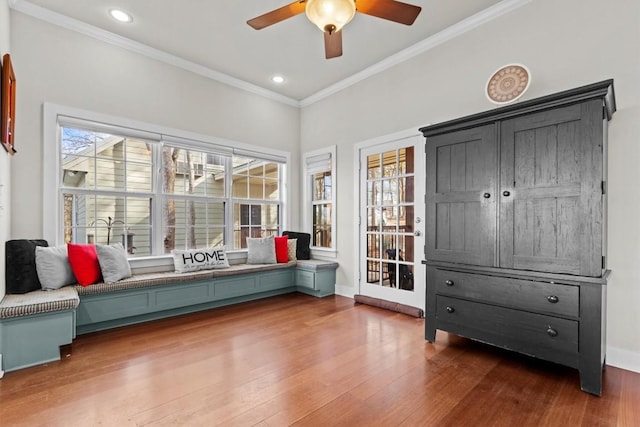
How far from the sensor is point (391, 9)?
7.02 ft

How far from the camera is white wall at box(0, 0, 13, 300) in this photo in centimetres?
247

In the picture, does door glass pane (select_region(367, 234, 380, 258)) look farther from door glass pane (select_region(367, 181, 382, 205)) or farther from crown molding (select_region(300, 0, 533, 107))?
crown molding (select_region(300, 0, 533, 107))

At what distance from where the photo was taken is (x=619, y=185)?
2395 millimetres

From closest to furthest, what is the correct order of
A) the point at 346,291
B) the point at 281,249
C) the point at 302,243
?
the point at 346,291, the point at 281,249, the point at 302,243

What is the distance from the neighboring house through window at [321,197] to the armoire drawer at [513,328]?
7.48ft

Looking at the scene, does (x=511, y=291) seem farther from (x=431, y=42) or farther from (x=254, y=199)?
(x=254, y=199)

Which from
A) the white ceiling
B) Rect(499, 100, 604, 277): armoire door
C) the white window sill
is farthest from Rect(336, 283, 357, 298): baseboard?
the white ceiling

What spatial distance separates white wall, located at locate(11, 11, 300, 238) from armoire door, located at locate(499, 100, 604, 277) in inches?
139

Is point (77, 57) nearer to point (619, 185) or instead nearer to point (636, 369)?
point (619, 185)

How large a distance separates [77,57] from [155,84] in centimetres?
75

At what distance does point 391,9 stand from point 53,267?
3565mm

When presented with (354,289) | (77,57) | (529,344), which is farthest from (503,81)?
(77,57)

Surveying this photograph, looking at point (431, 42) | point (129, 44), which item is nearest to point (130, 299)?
point (129, 44)

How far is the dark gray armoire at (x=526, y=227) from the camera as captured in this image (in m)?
2.02
